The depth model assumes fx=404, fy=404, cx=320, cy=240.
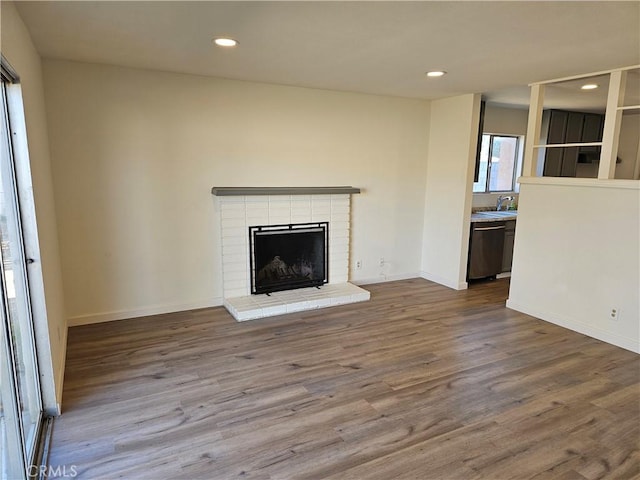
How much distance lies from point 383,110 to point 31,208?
3.85m

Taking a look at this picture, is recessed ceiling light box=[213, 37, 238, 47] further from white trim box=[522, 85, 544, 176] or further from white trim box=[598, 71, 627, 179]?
white trim box=[598, 71, 627, 179]

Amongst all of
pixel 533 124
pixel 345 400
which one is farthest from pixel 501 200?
pixel 345 400

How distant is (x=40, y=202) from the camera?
2566 mm

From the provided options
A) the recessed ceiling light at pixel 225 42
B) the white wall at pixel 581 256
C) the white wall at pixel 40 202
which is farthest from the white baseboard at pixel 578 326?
the white wall at pixel 40 202

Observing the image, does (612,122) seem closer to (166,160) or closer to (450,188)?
(450,188)

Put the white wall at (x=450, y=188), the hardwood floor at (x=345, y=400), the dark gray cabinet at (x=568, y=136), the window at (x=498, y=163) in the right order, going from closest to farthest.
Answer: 1. the hardwood floor at (x=345, y=400)
2. the white wall at (x=450, y=188)
3. the dark gray cabinet at (x=568, y=136)
4. the window at (x=498, y=163)

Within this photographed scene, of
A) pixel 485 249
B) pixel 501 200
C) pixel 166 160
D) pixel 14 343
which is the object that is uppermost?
pixel 166 160

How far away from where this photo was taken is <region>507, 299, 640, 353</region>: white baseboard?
3.48 metres

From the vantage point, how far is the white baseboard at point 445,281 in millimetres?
5090

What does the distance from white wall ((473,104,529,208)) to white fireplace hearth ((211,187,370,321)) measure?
2382 mm

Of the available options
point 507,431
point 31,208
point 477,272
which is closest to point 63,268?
point 31,208

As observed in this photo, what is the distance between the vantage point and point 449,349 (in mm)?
3426

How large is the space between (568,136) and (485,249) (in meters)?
2.25

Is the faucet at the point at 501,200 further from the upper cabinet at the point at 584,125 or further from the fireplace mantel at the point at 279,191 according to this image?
the fireplace mantel at the point at 279,191
